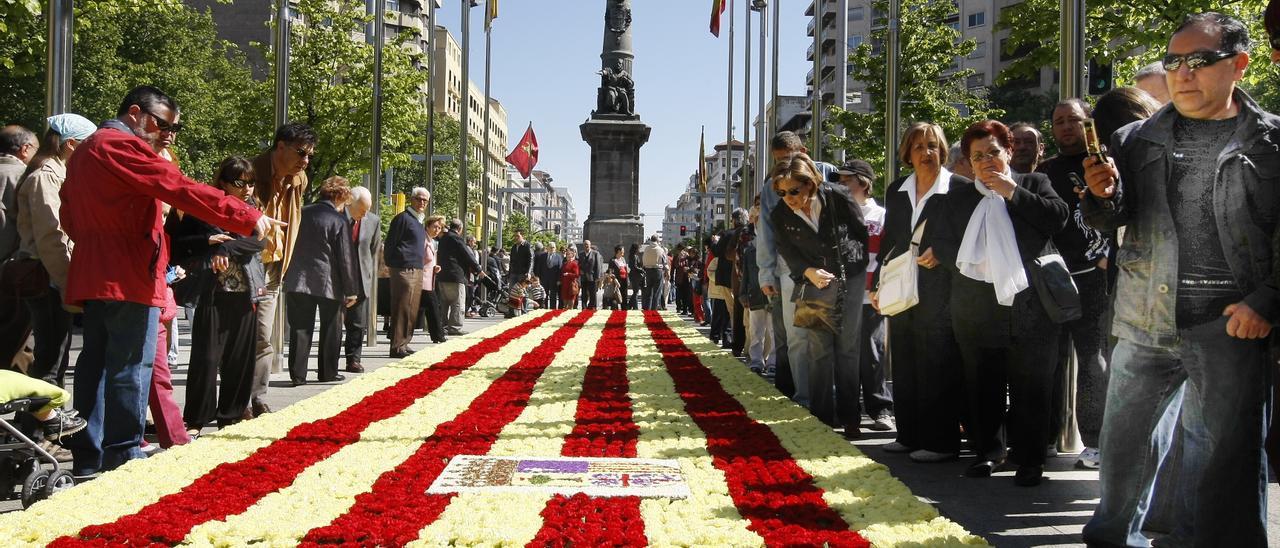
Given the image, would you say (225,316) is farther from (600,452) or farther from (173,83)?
(173,83)

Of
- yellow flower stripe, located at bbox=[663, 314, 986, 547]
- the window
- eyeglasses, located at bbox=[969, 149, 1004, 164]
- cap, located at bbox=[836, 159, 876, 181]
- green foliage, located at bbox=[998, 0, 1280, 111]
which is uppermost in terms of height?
the window

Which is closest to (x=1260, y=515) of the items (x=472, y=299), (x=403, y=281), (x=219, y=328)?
(x=219, y=328)

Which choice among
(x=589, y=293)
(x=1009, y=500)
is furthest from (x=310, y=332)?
(x=589, y=293)

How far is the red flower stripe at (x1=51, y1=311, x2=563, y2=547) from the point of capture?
4.57 metres

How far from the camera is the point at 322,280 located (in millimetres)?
10750

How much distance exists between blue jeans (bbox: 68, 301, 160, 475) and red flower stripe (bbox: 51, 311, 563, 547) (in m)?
0.60

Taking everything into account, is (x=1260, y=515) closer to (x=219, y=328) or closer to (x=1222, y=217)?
(x=1222, y=217)

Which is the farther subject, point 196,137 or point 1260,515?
point 196,137

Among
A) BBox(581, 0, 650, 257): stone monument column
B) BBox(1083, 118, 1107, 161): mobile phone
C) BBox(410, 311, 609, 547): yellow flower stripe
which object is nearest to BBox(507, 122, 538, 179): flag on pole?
BBox(581, 0, 650, 257): stone monument column

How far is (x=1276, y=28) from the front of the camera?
4.05 metres

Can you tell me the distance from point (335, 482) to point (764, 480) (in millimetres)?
2031

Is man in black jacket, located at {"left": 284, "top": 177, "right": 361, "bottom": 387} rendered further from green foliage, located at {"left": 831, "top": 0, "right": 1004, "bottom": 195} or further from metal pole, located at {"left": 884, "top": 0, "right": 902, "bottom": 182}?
green foliage, located at {"left": 831, "top": 0, "right": 1004, "bottom": 195}

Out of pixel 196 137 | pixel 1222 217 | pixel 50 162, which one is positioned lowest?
pixel 1222 217

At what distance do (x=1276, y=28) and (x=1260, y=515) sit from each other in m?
1.60
